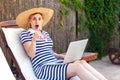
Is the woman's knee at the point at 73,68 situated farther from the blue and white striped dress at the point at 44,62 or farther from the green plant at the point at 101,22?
the green plant at the point at 101,22

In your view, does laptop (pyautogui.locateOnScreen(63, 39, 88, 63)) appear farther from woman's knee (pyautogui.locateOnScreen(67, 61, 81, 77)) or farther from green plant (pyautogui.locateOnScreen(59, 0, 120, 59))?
green plant (pyautogui.locateOnScreen(59, 0, 120, 59))

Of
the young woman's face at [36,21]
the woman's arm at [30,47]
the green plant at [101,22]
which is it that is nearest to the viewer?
the woman's arm at [30,47]

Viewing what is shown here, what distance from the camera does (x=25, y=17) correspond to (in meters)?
4.12

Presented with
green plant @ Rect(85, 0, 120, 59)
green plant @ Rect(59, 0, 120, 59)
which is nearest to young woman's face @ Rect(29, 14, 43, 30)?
green plant @ Rect(59, 0, 120, 59)

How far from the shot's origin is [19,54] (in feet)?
13.1

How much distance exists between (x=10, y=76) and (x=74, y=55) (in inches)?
30.1

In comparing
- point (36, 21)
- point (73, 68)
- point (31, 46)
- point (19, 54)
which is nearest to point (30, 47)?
point (31, 46)

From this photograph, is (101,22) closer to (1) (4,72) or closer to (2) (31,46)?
(2) (31,46)

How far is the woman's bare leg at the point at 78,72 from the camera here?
3658 mm

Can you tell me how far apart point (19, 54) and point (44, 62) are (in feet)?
1.00

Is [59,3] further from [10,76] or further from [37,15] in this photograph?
[10,76]

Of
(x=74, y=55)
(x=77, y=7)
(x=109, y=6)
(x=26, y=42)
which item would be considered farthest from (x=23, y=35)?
(x=109, y=6)

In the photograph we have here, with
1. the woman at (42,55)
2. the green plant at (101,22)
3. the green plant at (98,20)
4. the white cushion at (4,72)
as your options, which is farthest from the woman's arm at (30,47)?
the green plant at (101,22)

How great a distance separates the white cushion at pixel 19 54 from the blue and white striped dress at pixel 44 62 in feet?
0.21
